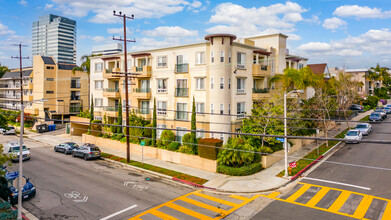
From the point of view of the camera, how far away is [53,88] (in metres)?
58.6

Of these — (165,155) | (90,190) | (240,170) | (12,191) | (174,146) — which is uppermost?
(174,146)

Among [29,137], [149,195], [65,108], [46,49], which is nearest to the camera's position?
[149,195]

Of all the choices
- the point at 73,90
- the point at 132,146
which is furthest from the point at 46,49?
the point at 132,146

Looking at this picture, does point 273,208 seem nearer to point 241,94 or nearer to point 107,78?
point 241,94

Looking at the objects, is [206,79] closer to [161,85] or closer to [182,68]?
[182,68]

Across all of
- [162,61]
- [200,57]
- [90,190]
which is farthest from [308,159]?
[162,61]

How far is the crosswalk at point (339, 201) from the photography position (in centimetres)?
1659

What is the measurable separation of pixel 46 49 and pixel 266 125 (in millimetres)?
205492

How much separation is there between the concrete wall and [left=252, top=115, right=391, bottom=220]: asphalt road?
8433 mm

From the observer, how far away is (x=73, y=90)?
61219 mm

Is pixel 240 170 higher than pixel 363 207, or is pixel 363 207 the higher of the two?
pixel 240 170

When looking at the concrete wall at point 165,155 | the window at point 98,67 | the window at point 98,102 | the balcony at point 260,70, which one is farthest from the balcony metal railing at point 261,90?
the window at point 98,67

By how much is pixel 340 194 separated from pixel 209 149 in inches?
448

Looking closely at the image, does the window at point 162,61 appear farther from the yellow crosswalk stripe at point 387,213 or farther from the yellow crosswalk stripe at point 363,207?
the yellow crosswalk stripe at point 387,213
